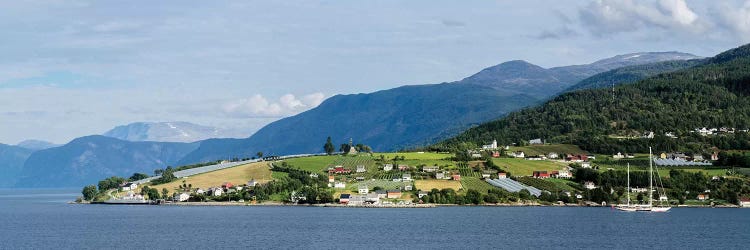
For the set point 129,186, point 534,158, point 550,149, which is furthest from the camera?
point 550,149

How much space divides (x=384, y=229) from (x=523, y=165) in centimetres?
7382

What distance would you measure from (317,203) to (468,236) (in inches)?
2284

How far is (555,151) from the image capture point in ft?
627

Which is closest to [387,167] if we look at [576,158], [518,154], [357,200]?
[357,200]

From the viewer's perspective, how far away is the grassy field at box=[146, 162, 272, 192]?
16212 centimetres

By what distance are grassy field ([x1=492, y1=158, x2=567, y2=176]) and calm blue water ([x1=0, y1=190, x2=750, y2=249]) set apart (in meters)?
28.3

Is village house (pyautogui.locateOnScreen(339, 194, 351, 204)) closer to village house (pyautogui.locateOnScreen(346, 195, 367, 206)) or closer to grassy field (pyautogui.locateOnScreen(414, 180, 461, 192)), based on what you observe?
village house (pyautogui.locateOnScreen(346, 195, 367, 206))

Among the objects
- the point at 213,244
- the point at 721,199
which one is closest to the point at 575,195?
the point at 721,199

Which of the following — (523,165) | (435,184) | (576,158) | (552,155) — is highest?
(552,155)

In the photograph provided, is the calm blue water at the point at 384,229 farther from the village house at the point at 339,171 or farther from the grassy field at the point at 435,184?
the village house at the point at 339,171

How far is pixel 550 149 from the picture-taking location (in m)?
193

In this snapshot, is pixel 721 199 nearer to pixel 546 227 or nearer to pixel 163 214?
pixel 546 227

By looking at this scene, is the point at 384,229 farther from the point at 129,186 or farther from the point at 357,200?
the point at 129,186

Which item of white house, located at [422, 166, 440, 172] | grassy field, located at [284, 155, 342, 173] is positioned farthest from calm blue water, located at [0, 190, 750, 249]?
grassy field, located at [284, 155, 342, 173]
